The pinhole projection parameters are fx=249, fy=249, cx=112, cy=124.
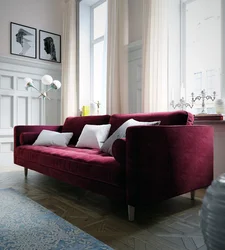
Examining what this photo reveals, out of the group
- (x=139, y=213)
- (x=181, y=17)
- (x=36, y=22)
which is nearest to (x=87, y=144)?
(x=139, y=213)

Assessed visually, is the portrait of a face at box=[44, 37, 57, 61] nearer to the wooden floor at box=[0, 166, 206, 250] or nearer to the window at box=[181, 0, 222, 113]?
the window at box=[181, 0, 222, 113]

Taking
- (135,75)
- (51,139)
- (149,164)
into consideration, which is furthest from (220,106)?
(51,139)

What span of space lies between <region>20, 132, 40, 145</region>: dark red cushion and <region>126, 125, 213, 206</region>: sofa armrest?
192 cm

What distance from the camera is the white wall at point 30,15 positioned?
4.45 metres

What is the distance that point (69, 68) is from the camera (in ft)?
15.6

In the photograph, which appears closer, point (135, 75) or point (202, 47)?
point (202, 47)

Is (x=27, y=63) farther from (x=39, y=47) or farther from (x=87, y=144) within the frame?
(x=87, y=144)

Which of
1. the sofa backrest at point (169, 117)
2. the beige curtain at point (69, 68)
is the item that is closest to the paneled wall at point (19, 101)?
the beige curtain at point (69, 68)

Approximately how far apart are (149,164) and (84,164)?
22.2 inches

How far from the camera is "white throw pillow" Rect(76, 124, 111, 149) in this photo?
2.79m

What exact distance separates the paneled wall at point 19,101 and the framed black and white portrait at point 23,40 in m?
0.17

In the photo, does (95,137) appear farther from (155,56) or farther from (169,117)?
(155,56)

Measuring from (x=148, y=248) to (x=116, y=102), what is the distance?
2.51m

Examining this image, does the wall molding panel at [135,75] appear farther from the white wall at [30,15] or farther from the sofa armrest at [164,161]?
the white wall at [30,15]
